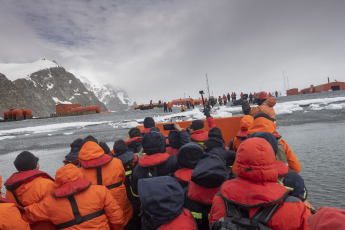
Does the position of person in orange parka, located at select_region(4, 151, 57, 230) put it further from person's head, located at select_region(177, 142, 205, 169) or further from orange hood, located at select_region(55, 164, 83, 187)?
person's head, located at select_region(177, 142, 205, 169)

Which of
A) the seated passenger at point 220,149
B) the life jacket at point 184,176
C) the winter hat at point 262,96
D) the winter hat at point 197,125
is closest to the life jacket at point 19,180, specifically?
the life jacket at point 184,176

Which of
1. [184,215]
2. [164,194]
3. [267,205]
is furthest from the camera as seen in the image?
[184,215]

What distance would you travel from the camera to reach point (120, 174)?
3.15 m

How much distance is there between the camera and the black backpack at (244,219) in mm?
1446

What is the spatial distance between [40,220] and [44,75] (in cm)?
12918

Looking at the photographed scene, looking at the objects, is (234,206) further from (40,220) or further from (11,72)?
(11,72)

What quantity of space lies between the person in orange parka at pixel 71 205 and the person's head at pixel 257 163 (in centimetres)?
155

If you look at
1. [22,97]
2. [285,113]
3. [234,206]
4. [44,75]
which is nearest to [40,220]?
[234,206]

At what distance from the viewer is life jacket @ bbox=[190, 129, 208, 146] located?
421 centimetres

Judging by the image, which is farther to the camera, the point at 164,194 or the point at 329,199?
the point at 329,199

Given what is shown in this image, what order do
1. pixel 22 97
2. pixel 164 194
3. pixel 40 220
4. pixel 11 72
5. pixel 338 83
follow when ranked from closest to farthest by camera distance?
pixel 164 194
pixel 40 220
pixel 338 83
pixel 22 97
pixel 11 72

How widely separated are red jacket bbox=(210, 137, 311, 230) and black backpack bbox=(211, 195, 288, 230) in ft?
0.11

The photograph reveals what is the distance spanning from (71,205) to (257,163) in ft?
5.91

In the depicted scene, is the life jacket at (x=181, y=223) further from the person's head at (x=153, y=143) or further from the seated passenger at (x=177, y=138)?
the seated passenger at (x=177, y=138)
